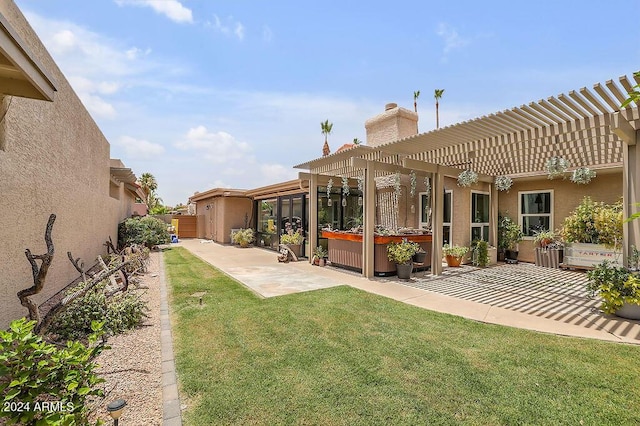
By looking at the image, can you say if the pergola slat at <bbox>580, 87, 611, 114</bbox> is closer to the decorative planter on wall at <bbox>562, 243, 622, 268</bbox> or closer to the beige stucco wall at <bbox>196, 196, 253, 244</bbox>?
the decorative planter on wall at <bbox>562, 243, 622, 268</bbox>

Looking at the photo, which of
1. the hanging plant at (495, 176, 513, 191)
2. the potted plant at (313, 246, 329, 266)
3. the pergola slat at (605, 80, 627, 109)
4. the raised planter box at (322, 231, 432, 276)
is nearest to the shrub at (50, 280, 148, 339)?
the raised planter box at (322, 231, 432, 276)

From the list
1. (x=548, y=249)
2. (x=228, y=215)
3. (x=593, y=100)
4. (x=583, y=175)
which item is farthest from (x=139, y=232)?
(x=583, y=175)

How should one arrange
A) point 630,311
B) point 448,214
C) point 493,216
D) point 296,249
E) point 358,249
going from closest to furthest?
point 630,311
point 358,249
point 448,214
point 493,216
point 296,249

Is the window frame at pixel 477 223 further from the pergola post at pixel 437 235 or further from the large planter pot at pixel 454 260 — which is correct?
the pergola post at pixel 437 235

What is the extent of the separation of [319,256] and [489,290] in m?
5.25

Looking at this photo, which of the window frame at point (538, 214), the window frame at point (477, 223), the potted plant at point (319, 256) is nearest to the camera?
the potted plant at point (319, 256)

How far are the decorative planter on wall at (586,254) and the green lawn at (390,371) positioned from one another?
6.81 m

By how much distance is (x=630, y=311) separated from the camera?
189 inches

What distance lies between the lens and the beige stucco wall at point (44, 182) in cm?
377

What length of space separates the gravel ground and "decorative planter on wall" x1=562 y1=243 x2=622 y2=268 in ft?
36.9

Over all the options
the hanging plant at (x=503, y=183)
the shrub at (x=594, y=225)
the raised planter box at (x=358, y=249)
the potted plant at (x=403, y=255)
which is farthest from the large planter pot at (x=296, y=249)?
the shrub at (x=594, y=225)

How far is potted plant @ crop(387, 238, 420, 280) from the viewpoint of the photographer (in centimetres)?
799

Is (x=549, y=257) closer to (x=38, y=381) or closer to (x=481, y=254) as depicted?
(x=481, y=254)

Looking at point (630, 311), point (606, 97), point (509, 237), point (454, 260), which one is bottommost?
point (630, 311)
